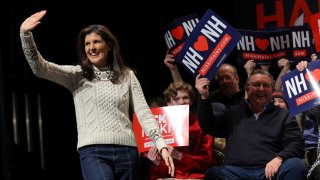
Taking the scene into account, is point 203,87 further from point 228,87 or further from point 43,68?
point 43,68

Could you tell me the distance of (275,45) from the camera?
5176mm

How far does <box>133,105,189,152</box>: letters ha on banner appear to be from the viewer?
450 centimetres

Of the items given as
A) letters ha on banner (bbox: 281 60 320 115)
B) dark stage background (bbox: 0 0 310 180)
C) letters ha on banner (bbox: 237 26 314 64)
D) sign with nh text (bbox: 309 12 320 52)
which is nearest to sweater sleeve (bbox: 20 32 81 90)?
letters ha on banner (bbox: 281 60 320 115)

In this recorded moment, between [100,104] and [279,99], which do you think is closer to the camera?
[100,104]

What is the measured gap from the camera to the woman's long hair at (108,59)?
343 centimetres

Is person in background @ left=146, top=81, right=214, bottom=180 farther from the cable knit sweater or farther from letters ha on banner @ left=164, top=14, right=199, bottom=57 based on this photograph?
the cable knit sweater

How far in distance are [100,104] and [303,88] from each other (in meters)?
1.48

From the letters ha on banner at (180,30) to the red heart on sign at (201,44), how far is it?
57 cm

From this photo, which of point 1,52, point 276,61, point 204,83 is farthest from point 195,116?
point 1,52

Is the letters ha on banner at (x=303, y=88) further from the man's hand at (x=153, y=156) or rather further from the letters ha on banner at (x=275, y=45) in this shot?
the man's hand at (x=153, y=156)

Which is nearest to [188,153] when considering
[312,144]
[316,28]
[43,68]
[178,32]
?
[312,144]

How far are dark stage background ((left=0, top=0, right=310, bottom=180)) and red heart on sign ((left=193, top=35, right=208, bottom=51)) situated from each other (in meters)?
1.50

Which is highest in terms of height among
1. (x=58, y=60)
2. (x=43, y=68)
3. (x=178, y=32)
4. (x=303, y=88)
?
(x=178, y=32)

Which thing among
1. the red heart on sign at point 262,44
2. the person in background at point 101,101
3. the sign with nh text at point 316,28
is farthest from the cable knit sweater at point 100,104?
the red heart on sign at point 262,44
